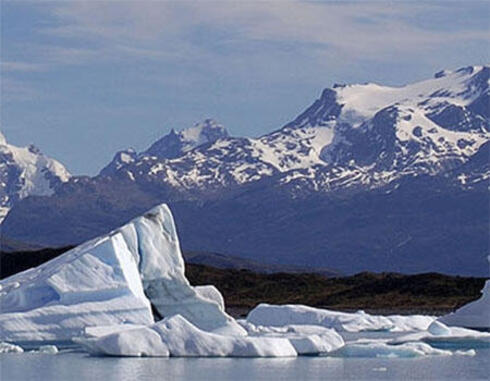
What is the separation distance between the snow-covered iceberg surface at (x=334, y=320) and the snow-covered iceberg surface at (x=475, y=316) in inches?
159

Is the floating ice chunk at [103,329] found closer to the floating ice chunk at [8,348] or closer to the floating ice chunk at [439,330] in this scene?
the floating ice chunk at [8,348]

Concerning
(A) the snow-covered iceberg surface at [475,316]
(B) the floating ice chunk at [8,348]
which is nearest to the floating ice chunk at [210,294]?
(B) the floating ice chunk at [8,348]

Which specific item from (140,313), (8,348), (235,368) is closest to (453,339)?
(140,313)

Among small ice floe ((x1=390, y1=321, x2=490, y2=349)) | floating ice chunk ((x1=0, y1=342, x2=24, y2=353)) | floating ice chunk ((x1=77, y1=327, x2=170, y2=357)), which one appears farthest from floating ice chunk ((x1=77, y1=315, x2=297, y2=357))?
small ice floe ((x1=390, y1=321, x2=490, y2=349))

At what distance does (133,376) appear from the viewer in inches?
1136

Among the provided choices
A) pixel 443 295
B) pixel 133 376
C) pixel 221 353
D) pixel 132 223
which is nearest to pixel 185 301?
pixel 132 223

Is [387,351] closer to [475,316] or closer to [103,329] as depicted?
[103,329]

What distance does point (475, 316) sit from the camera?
44.1 metres

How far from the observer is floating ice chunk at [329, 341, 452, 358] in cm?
3438

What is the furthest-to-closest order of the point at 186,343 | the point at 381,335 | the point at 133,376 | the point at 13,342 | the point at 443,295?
1. the point at 443,295
2. the point at 381,335
3. the point at 13,342
4. the point at 186,343
5. the point at 133,376

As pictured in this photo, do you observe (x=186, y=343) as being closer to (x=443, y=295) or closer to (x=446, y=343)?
(x=446, y=343)

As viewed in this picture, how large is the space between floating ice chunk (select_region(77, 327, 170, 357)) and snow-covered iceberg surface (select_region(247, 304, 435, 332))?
16029mm

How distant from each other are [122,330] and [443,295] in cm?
5385

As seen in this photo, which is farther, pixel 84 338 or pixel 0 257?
pixel 0 257
